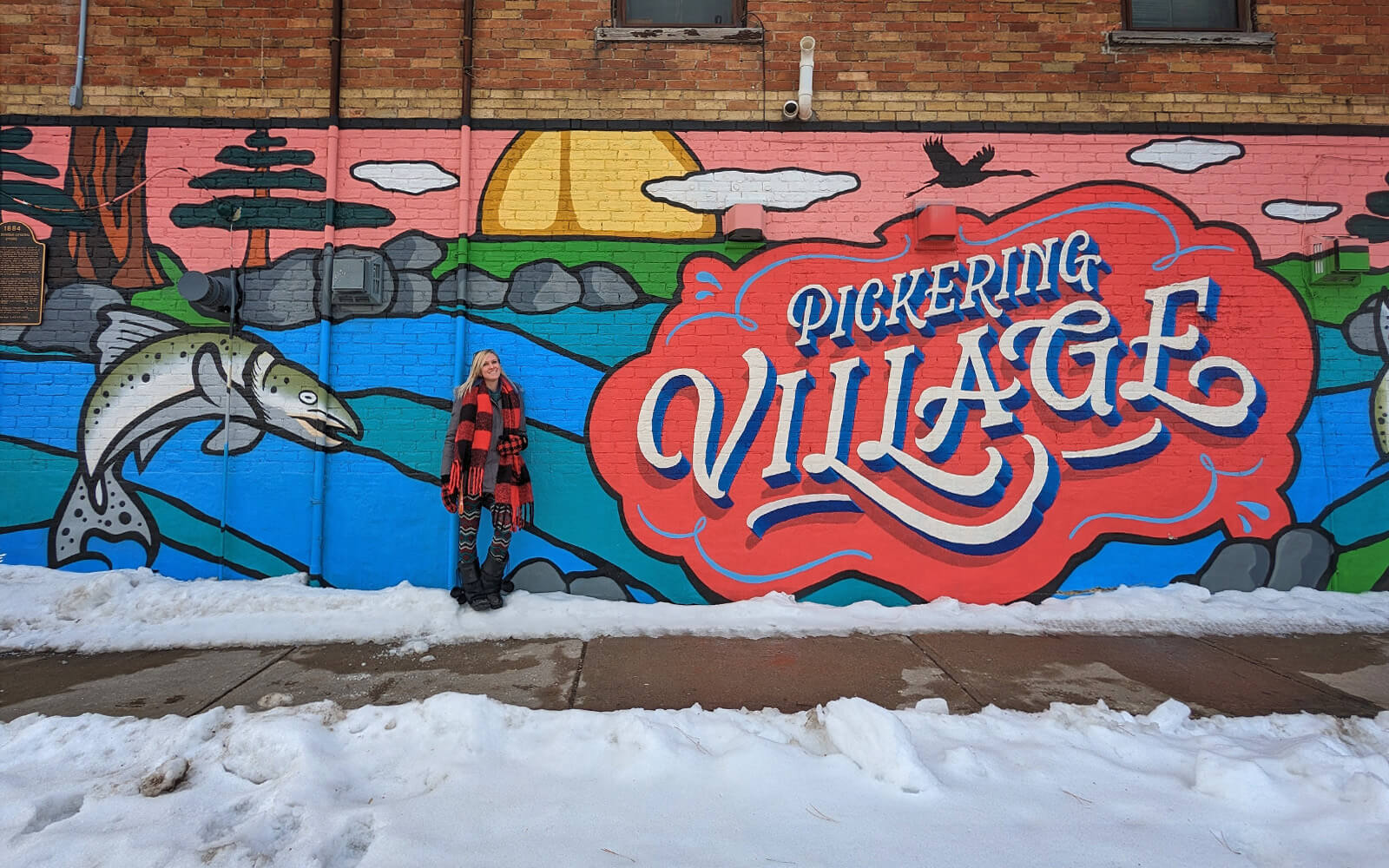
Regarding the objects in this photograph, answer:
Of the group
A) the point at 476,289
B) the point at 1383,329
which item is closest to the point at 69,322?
the point at 476,289

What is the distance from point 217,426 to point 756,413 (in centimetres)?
409

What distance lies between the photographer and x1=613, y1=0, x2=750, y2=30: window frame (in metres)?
4.86

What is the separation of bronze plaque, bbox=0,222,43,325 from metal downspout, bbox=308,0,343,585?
2117mm

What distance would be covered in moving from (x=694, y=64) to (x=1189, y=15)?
4.15m

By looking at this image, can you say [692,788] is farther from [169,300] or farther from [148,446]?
[169,300]

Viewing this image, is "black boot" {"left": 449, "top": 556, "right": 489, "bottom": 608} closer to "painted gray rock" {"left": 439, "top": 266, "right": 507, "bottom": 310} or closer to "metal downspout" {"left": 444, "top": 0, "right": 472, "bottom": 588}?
"metal downspout" {"left": 444, "top": 0, "right": 472, "bottom": 588}

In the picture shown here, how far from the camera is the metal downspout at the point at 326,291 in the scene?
453cm

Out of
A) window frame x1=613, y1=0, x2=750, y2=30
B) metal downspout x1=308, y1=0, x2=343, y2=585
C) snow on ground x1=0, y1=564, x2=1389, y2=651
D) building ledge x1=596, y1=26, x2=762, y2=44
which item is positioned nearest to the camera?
snow on ground x1=0, y1=564, x2=1389, y2=651

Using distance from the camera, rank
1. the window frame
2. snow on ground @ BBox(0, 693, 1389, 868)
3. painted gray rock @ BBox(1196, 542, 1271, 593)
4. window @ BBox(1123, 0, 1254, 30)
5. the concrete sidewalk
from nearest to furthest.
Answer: snow on ground @ BBox(0, 693, 1389, 868) → the concrete sidewalk → painted gray rock @ BBox(1196, 542, 1271, 593) → the window frame → window @ BBox(1123, 0, 1254, 30)

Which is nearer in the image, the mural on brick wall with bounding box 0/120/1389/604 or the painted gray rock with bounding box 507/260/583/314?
the mural on brick wall with bounding box 0/120/1389/604

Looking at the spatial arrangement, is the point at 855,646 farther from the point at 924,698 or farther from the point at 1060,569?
the point at 1060,569

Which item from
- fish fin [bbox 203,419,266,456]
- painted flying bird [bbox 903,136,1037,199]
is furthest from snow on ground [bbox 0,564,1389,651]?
painted flying bird [bbox 903,136,1037,199]

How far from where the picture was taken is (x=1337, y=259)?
464 centimetres

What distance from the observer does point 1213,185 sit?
4828mm
